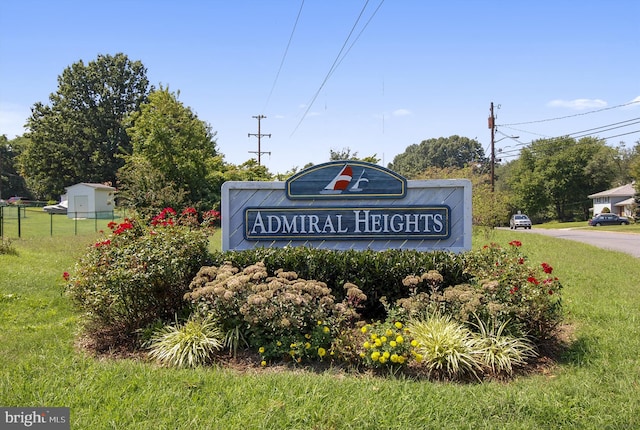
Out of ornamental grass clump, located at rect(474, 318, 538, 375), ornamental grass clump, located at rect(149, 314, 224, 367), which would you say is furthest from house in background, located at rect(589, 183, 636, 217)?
ornamental grass clump, located at rect(149, 314, 224, 367)

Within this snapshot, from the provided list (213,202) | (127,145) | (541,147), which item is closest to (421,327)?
(213,202)

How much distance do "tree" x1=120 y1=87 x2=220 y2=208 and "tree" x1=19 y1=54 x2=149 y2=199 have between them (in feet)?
77.1

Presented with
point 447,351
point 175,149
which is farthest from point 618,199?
point 447,351

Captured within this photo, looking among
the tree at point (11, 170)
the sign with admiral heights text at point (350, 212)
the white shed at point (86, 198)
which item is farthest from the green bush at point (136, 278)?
the tree at point (11, 170)

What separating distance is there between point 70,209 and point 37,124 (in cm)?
1695

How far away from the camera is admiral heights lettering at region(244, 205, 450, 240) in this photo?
6.65m

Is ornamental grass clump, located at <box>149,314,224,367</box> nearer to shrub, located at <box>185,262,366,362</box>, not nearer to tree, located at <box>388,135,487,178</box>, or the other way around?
shrub, located at <box>185,262,366,362</box>

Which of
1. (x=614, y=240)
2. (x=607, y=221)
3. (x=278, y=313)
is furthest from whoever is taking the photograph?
(x=607, y=221)

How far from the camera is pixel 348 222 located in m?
6.66

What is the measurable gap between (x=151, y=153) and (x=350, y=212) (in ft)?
70.2

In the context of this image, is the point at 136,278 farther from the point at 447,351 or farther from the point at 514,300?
the point at 514,300

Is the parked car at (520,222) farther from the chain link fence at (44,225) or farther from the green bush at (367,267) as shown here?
the green bush at (367,267)

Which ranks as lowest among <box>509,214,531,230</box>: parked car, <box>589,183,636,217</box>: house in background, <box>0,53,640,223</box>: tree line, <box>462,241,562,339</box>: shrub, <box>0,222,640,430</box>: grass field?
<box>0,222,640,430</box>: grass field

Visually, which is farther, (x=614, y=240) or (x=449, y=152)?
(x=449, y=152)
